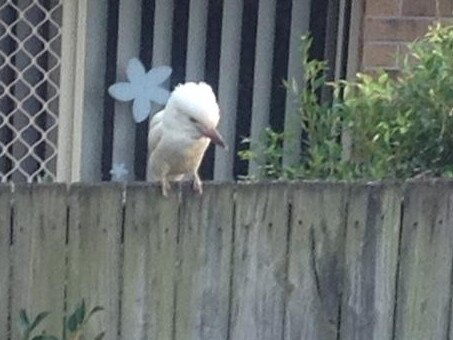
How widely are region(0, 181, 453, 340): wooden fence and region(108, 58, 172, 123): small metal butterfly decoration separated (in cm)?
209

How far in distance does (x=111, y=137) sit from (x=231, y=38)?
734 mm

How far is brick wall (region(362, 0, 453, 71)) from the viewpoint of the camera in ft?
21.0

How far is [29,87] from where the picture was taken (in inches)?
274

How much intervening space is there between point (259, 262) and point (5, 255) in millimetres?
829

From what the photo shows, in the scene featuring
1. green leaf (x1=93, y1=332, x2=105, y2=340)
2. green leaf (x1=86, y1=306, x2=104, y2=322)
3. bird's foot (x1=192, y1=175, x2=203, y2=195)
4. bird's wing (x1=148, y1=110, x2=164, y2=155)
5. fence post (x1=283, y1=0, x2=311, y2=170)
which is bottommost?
green leaf (x1=93, y1=332, x2=105, y2=340)

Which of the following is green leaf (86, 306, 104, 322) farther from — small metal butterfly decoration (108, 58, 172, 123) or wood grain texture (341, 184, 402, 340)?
small metal butterfly decoration (108, 58, 172, 123)

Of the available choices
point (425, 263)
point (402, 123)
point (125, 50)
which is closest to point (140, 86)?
point (125, 50)

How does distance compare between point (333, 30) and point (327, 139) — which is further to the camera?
point (333, 30)

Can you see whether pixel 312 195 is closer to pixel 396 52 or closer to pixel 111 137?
pixel 396 52

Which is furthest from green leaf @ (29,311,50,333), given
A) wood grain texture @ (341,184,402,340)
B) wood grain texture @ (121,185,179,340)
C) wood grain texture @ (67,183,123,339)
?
wood grain texture @ (341,184,402,340)

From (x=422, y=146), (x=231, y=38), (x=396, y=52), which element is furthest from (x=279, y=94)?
(x=422, y=146)

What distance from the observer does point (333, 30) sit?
22.4 feet

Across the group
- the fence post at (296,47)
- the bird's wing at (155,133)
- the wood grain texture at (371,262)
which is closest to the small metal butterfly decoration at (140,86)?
the fence post at (296,47)

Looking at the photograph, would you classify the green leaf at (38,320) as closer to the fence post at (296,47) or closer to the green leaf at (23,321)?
the green leaf at (23,321)
